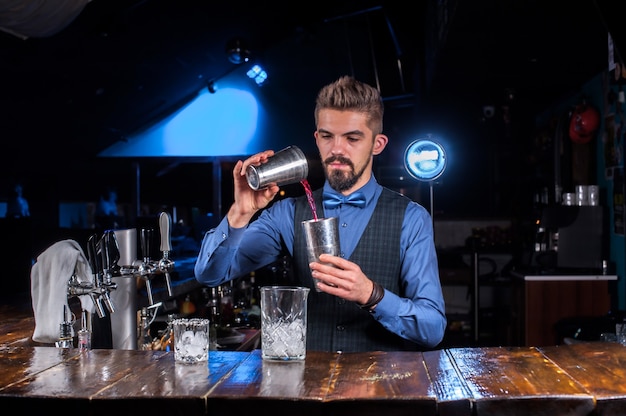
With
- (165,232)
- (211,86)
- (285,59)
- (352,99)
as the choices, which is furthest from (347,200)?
(285,59)

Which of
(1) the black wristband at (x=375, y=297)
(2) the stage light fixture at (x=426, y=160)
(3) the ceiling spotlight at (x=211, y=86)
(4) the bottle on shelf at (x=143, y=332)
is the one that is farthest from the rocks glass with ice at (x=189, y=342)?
(3) the ceiling spotlight at (x=211, y=86)

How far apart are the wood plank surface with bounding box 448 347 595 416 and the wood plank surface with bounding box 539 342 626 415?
0.02 metres

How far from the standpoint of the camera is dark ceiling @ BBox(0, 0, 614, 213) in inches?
205

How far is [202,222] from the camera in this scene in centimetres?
786

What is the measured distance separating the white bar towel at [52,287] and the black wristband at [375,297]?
91 cm

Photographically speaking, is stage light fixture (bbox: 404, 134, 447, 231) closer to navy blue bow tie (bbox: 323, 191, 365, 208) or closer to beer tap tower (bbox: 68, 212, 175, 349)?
navy blue bow tie (bbox: 323, 191, 365, 208)

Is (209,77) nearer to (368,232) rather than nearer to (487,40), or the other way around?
(487,40)

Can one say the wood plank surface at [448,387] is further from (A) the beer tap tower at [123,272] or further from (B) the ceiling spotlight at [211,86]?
(B) the ceiling spotlight at [211,86]

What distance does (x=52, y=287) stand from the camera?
76.8 inches

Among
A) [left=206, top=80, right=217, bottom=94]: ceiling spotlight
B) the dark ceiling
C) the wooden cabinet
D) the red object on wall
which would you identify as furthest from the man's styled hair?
[left=206, top=80, right=217, bottom=94]: ceiling spotlight

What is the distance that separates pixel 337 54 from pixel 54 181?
4865 mm

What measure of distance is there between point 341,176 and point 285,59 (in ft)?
25.0

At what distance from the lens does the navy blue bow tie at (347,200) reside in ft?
7.09

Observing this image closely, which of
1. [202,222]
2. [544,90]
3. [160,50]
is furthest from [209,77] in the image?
[544,90]
